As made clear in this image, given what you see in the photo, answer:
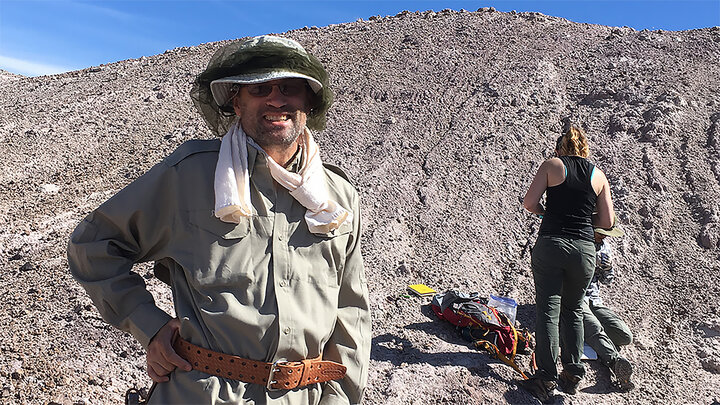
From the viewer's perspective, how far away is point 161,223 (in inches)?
76.5

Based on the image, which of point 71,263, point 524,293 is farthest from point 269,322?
point 524,293

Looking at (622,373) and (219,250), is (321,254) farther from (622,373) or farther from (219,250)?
(622,373)

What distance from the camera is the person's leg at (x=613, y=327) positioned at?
526cm

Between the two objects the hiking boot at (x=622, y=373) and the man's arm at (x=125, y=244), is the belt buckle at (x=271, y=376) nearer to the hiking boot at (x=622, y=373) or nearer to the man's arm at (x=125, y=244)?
the man's arm at (x=125, y=244)

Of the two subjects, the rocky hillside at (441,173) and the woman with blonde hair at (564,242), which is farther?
the rocky hillside at (441,173)

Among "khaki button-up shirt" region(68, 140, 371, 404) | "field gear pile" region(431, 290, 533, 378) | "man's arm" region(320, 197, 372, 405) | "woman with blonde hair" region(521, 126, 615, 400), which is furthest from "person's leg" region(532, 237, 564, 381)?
"khaki button-up shirt" region(68, 140, 371, 404)

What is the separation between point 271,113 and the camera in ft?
6.73

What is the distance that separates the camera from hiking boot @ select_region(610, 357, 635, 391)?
192 inches

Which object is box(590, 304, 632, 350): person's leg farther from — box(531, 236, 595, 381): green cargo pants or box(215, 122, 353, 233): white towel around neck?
box(215, 122, 353, 233): white towel around neck

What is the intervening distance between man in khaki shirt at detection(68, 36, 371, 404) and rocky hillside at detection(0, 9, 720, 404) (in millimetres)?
2229

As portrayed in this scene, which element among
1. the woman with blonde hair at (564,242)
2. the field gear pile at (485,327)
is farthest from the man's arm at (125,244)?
the field gear pile at (485,327)

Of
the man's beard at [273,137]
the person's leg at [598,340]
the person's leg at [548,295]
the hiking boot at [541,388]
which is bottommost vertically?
the hiking boot at [541,388]

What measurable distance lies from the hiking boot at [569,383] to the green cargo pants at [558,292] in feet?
0.63

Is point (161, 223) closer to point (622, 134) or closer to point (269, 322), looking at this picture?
point (269, 322)
